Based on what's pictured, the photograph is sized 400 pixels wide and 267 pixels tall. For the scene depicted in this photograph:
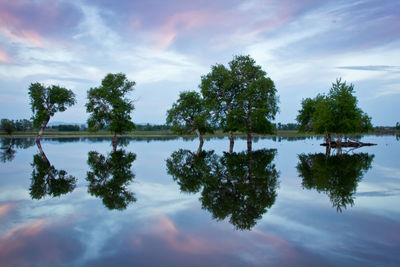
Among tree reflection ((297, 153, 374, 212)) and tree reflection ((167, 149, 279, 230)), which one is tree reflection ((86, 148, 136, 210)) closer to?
tree reflection ((167, 149, 279, 230))

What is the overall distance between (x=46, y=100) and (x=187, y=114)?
127 feet

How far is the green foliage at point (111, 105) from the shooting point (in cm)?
6272

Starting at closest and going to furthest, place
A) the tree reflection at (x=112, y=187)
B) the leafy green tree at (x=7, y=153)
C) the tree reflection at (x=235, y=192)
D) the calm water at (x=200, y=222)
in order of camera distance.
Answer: the calm water at (x=200, y=222) → the tree reflection at (x=235, y=192) → the tree reflection at (x=112, y=187) → the leafy green tree at (x=7, y=153)

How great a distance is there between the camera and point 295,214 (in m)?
10.8

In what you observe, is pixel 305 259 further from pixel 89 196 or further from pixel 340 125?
pixel 340 125

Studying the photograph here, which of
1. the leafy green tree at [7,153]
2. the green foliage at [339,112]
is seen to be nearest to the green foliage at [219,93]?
the green foliage at [339,112]

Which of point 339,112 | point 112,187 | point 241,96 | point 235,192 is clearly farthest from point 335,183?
point 339,112

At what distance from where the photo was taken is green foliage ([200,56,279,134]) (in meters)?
52.4

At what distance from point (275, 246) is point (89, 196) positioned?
30.1ft

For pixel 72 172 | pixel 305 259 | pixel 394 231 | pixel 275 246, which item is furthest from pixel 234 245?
pixel 72 172

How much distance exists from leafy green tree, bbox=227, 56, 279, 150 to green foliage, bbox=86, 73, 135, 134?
949 inches

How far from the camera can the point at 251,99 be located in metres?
53.4

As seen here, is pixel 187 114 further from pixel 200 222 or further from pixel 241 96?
pixel 200 222

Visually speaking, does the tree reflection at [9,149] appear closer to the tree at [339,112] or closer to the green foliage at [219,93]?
the green foliage at [219,93]
